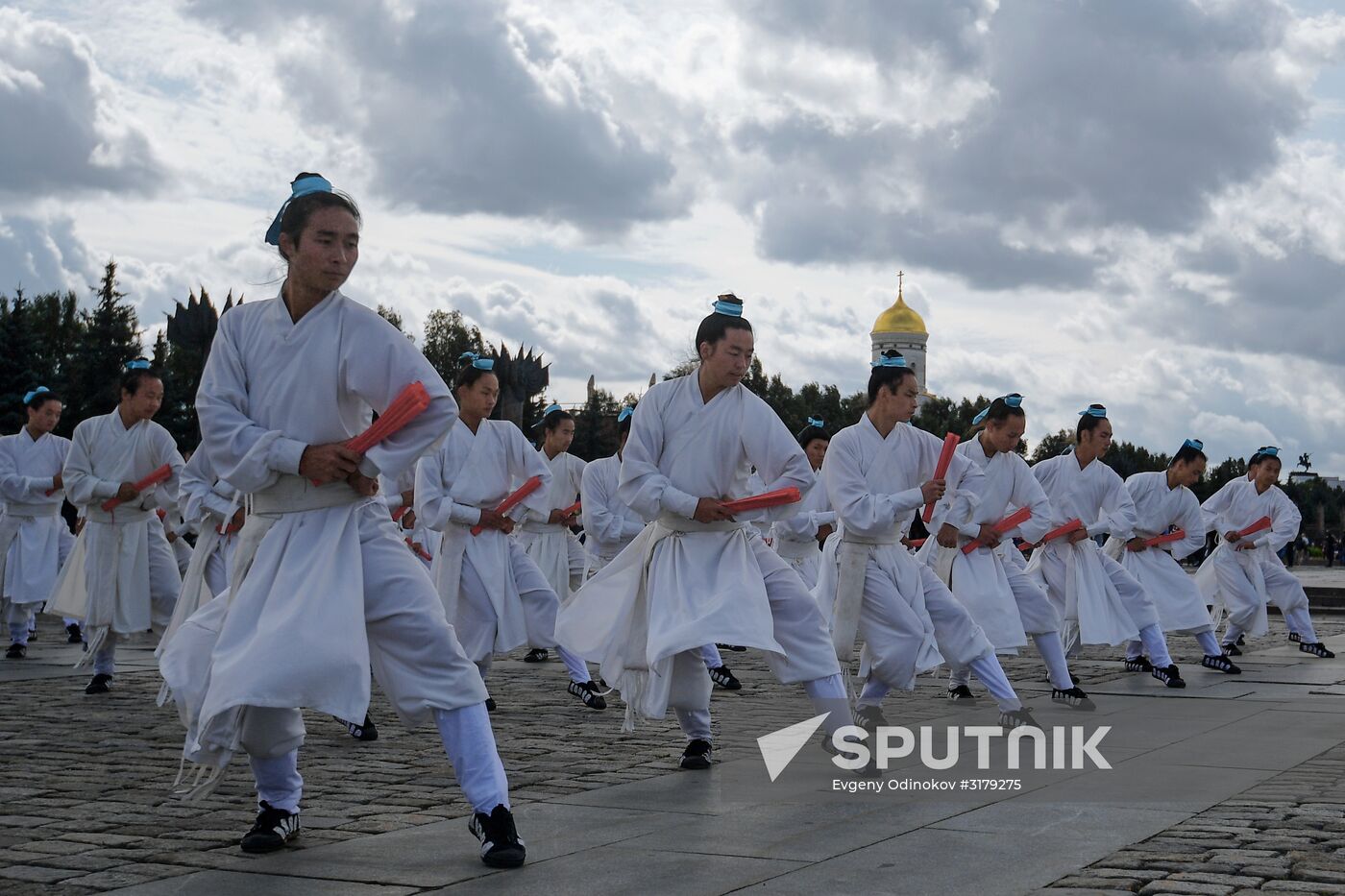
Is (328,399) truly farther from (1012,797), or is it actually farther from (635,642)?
(1012,797)

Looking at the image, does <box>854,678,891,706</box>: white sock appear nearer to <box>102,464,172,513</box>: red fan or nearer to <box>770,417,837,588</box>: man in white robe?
<box>102,464,172,513</box>: red fan

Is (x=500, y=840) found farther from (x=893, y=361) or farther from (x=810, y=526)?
(x=810, y=526)

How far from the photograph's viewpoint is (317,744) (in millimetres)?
8289

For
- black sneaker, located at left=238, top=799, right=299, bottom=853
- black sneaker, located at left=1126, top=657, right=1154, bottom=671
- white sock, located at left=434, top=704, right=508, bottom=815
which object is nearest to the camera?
white sock, located at left=434, top=704, right=508, bottom=815

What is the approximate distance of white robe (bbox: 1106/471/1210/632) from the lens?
13.8 metres

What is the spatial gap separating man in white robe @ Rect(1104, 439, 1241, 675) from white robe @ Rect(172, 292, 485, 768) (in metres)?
9.63

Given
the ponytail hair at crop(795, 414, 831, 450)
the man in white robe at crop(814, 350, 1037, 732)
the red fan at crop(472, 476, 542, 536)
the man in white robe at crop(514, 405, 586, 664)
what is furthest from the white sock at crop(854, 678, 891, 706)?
the ponytail hair at crop(795, 414, 831, 450)

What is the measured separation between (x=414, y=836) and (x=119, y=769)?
2.27 m

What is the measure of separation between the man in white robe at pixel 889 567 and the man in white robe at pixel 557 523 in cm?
590

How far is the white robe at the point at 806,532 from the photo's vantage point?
15734 mm

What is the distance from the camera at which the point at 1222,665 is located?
538 inches

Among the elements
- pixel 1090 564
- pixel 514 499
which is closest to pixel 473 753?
→ pixel 514 499

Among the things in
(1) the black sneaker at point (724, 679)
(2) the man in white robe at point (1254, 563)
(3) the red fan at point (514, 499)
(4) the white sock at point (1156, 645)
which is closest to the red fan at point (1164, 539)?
(2) the man in white robe at point (1254, 563)

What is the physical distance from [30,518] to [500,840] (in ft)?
39.0
